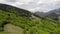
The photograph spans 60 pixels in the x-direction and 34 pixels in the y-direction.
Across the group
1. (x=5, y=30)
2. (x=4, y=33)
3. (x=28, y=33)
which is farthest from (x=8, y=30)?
(x=28, y=33)

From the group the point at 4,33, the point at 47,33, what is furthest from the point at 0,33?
the point at 47,33

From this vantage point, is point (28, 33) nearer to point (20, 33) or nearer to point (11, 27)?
point (20, 33)

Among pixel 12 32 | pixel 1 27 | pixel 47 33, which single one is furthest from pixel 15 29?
pixel 47 33

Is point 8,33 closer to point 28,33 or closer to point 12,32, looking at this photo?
point 12,32

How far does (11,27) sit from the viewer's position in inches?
4387

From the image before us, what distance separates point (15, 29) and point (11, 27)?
5.65 metres

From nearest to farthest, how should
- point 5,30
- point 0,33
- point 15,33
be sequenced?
point 0,33 < point 15,33 < point 5,30

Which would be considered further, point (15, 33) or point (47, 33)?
point (47, 33)

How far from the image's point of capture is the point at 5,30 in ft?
350

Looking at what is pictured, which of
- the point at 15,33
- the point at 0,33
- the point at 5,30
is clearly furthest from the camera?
the point at 5,30

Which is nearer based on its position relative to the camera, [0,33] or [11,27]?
[0,33]

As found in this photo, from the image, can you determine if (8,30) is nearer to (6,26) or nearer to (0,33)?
Result: (6,26)

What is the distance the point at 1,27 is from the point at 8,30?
5741 millimetres

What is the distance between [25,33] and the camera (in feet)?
320
